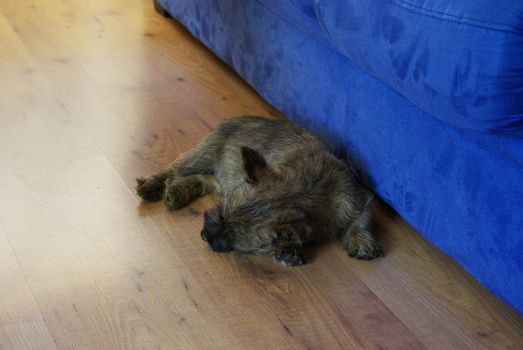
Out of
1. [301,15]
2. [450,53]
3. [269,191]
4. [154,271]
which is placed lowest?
[154,271]

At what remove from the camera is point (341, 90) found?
7.96ft

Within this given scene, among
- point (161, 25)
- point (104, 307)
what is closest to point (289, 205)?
point (104, 307)

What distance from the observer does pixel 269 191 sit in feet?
6.95

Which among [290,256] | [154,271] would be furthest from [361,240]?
[154,271]

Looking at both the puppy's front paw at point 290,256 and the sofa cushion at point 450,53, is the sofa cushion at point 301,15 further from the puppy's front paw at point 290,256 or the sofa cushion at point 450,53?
the puppy's front paw at point 290,256

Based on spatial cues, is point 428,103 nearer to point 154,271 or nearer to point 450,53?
point 450,53

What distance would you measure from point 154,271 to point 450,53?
3.03 ft

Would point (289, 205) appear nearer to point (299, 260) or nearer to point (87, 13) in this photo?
point (299, 260)

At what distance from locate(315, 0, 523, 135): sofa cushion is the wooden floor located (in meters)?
0.48

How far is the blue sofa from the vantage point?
168cm

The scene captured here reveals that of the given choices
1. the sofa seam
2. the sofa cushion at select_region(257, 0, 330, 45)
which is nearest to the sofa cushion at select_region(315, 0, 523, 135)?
the sofa seam

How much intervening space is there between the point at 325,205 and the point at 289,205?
0.13 meters

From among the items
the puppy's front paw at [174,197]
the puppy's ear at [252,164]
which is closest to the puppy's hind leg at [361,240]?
the puppy's ear at [252,164]

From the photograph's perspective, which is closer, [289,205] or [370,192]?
[289,205]
